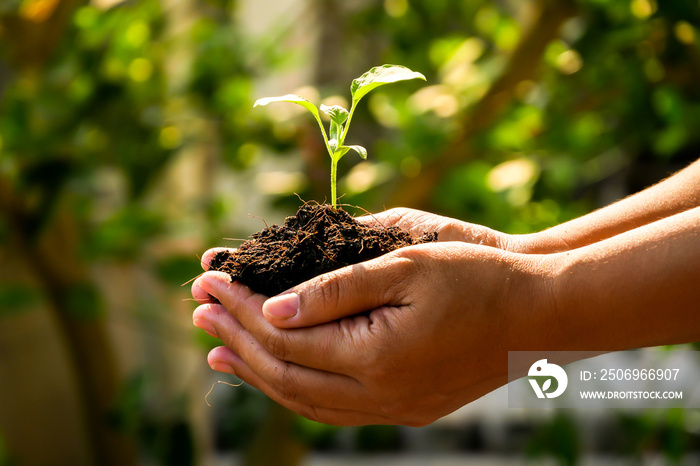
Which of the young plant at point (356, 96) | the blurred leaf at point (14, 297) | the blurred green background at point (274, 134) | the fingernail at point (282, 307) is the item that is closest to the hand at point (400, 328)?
the fingernail at point (282, 307)

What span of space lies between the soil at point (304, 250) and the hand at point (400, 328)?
0.02 meters

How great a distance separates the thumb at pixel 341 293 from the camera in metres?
0.44

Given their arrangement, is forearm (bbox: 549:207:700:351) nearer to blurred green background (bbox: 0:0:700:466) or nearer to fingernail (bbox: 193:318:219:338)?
fingernail (bbox: 193:318:219:338)

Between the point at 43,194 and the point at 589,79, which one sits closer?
the point at 43,194

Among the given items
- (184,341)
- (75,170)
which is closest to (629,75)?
(75,170)

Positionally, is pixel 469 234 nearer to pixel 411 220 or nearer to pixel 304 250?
pixel 411 220

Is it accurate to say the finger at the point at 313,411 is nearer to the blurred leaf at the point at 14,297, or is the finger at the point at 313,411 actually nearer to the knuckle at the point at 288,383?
the knuckle at the point at 288,383

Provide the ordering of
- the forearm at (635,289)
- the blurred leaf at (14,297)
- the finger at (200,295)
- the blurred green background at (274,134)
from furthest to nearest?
1. the blurred leaf at (14,297)
2. the blurred green background at (274,134)
3. the finger at (200,295)
4. the forearm at (635,289)

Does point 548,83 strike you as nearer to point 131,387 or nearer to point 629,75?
point 629,75

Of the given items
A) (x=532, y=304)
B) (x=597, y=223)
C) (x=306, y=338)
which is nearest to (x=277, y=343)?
(x=306, y=338)

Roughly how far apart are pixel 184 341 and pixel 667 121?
4.24ft

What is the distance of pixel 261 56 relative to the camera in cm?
123

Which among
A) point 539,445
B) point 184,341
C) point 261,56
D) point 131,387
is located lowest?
point 539,445

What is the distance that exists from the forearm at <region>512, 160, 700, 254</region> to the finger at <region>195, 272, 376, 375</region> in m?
0.23
